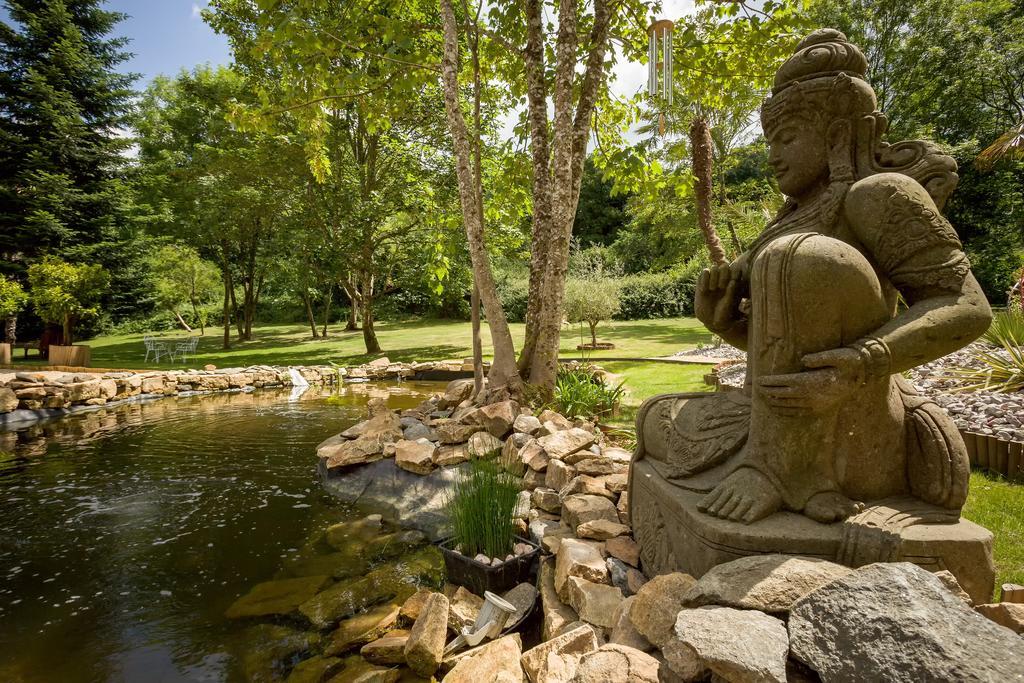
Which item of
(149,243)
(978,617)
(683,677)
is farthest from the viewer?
(149,243)

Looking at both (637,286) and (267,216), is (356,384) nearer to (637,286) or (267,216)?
(267,216)

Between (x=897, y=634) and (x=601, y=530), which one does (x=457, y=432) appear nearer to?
(x=601, y=530)

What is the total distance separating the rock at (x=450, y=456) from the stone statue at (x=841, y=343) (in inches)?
108

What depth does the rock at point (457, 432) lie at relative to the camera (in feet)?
16.8

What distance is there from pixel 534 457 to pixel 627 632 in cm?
232

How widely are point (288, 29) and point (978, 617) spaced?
729 centimetres

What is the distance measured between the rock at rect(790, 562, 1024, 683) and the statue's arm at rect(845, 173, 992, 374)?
780 mm

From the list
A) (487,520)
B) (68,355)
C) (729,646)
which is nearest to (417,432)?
(487,520)

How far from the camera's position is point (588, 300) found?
14.8 meters

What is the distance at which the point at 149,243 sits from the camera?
1764cm

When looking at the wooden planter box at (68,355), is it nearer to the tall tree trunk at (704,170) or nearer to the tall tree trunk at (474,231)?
the tall tree trunk at (474,231)

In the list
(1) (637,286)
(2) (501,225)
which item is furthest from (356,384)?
(1) (637,286)

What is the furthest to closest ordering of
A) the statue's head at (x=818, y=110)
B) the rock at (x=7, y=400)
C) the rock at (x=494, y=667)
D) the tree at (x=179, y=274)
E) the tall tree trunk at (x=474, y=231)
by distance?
1. the tree at (x=179, y=274)
2. the rock at (x=7, y=400)
3. the tall tree trunk at (x=474, y=231)
4. the statue's head at (x=818, y=110)
5. the rock at (x=494, y=667)

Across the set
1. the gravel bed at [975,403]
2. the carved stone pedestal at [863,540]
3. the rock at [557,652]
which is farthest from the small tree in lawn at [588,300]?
the rock at [557,652]
